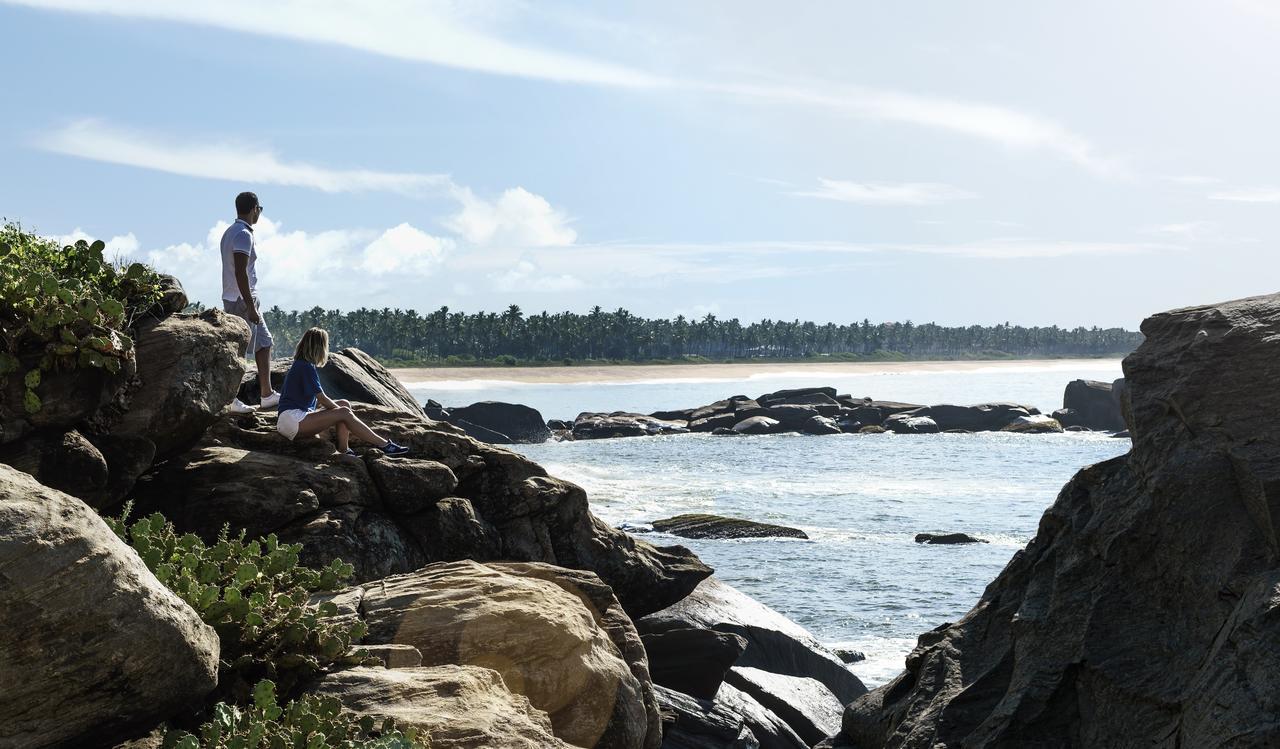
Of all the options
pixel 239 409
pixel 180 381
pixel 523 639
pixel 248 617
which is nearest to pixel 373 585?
pixel 523 639

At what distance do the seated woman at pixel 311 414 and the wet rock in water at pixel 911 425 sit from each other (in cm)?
7619

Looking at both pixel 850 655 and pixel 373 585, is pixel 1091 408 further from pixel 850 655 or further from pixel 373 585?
pixel 373 585

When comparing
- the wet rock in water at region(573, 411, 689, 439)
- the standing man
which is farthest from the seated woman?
the wet rock in water at region(573, 411, 689, 439)

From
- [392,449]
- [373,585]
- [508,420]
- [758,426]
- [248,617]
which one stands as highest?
[392,449]

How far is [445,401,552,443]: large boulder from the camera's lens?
71.1m

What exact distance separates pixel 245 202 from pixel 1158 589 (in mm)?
10417

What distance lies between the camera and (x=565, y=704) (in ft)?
26.4

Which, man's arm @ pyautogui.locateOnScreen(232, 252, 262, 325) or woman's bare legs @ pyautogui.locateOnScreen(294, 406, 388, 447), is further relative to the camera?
man's arm @ pyautogui.locateOnScreen(232, 252, 262, 325)

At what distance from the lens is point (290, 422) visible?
1126cm

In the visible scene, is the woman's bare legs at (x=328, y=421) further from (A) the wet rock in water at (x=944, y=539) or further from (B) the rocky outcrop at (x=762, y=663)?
(A) the wet rock in water at (x=944, y=539)

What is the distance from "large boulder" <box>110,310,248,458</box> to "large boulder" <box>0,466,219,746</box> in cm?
429

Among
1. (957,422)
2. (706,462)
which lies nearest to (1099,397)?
(957,422)

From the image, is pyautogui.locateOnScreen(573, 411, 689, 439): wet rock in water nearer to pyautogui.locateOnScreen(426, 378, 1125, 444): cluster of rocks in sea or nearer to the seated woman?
pyautogui.locateOnScreen(426, 378, 1125, 444): cluster of rocks in sea

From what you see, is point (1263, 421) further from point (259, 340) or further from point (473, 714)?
point (259, 340)
